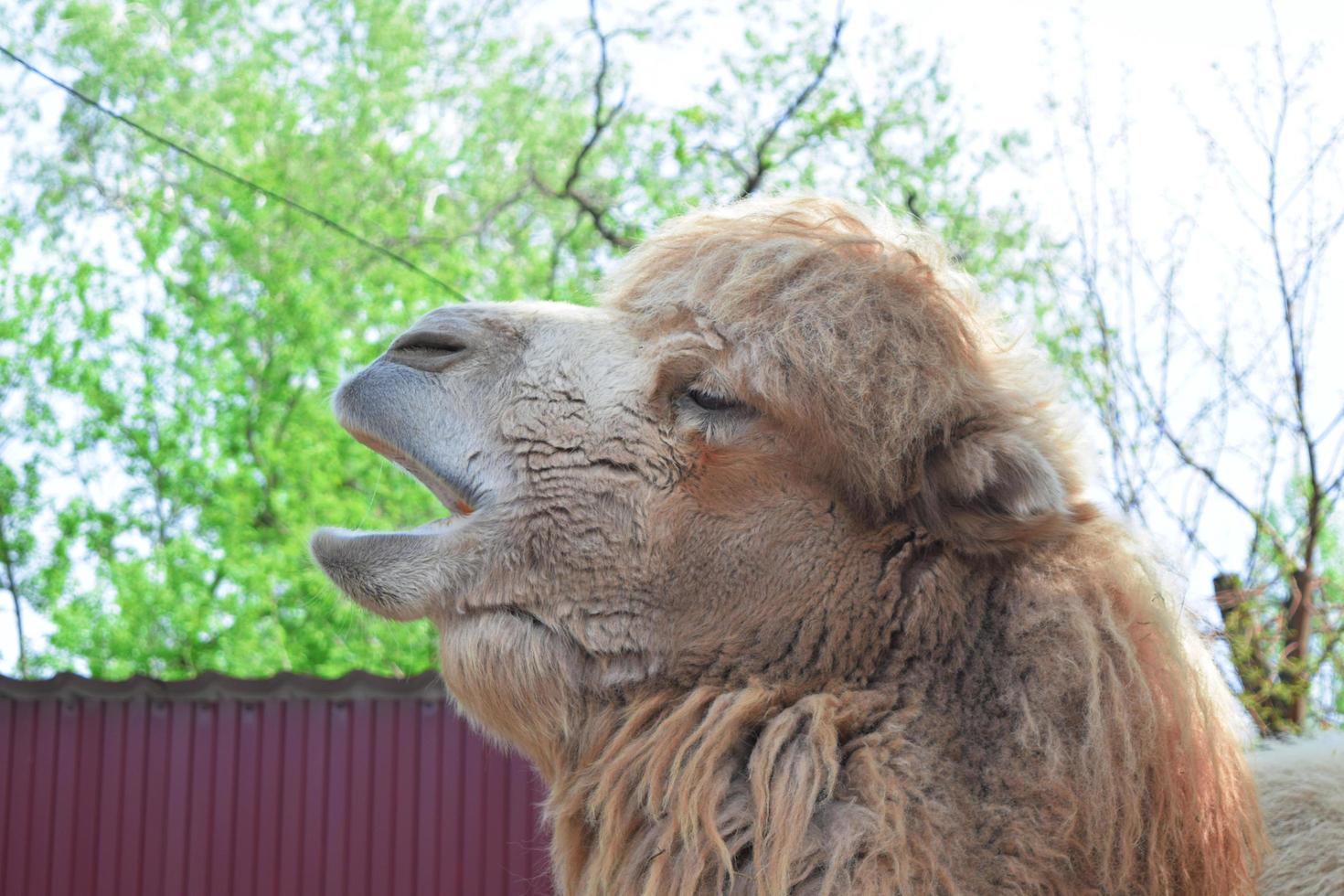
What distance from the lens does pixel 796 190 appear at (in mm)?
2881

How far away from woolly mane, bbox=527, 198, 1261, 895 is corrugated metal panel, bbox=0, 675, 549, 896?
6.30 metres

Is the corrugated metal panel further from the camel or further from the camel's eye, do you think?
the camel's eye

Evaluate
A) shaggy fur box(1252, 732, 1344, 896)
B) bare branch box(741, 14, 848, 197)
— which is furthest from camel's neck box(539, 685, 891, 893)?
bare branch box(741, 14, 848, 197)

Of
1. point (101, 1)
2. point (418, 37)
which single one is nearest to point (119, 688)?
point (418, 37)

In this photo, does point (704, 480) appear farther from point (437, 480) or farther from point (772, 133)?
point (772, 133)

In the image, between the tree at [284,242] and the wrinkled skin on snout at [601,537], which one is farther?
the tree at [284,242]

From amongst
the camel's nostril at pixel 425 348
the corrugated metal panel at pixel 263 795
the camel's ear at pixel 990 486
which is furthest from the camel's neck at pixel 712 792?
the corrugated metal panel at pixel 263 795

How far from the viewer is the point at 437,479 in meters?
2.46

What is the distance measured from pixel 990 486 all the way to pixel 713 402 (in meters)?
0.52

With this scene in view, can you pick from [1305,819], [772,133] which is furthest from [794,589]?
[772,133]

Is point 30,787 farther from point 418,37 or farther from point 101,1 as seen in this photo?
point 101,1

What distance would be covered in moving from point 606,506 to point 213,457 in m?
19.5

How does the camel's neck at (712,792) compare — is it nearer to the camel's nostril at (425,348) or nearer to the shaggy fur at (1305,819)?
the camel's nostril at (425,348)

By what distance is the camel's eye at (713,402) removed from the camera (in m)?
2.41
